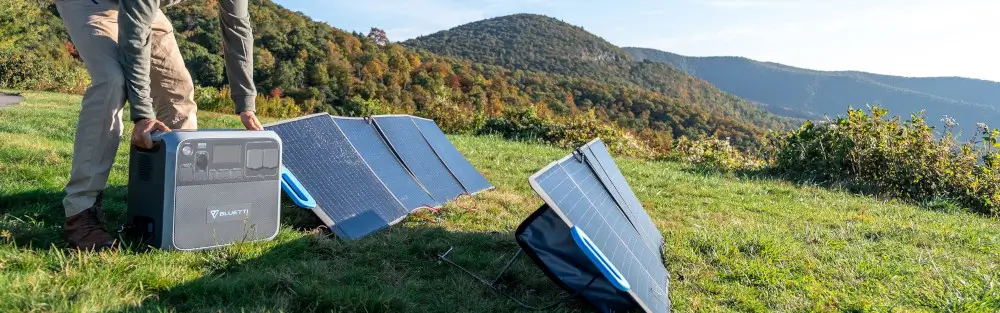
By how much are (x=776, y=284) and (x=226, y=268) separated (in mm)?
2774

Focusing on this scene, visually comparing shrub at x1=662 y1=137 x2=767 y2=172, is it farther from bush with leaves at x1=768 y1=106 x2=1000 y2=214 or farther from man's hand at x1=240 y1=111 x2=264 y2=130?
man's hand at x1=240 y1=111 x2=264 y2=130

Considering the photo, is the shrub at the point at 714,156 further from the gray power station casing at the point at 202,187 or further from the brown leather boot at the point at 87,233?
the brown leather boot at the point at 87,233

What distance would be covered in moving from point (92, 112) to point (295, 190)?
0.97m

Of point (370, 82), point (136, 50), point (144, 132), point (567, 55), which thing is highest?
point (567, 55)

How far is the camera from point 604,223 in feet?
9.84

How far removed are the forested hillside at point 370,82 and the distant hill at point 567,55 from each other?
31373 mm

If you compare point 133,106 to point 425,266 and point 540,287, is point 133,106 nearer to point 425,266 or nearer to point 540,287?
point 425,266

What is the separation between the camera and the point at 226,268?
2.94 m

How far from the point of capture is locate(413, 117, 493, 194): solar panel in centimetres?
558

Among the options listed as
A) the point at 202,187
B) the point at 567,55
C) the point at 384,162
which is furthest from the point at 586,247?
the point at 567,55

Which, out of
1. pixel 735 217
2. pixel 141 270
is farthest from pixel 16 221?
pixel 735 217

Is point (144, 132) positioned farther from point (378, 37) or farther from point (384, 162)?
point (378, 37)

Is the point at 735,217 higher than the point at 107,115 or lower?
lower

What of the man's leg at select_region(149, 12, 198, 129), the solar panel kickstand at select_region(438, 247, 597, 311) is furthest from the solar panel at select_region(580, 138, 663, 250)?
the man's leg at select_region(149, 12, 198, 129)
